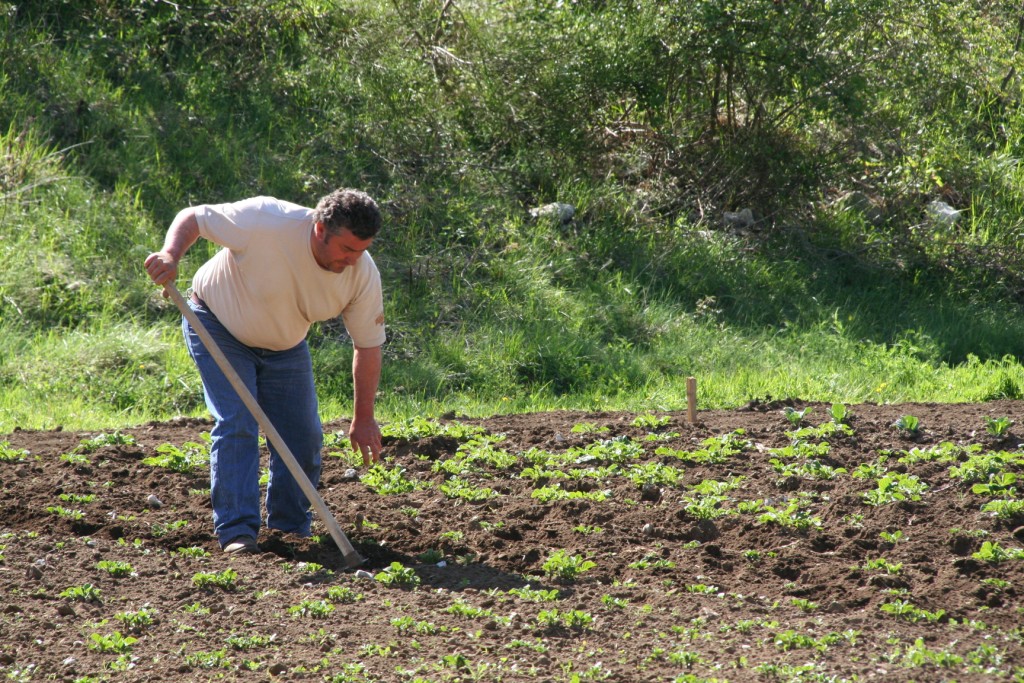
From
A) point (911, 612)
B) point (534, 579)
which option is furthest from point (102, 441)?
point (911, 612)

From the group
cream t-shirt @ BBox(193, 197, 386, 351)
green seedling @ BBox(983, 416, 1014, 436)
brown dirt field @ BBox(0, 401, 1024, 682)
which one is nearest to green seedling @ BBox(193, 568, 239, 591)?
brown dirt field @ BBox(0, 401, 1024, 682)

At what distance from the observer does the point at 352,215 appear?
4590 millimetres

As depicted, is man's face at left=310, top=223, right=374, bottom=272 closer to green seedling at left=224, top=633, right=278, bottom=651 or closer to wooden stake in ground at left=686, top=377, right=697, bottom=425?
green seedling at left=224, top=633, right=278, bottom=651

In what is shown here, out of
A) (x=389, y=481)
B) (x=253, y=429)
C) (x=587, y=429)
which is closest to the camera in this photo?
(x=253, y=429)

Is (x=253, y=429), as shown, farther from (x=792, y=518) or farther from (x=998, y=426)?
(x=998, y=426)

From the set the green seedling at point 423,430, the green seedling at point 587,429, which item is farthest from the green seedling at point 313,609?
the green seedling at point 587,429

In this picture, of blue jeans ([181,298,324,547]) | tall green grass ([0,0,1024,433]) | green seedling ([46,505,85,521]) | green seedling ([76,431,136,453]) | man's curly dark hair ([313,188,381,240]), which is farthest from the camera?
tall green grass ([0,0,1024,433])

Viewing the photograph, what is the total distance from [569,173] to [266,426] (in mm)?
7090

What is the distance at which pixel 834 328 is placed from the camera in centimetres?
1027

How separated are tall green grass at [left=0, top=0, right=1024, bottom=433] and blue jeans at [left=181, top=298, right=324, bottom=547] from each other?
3349 mm

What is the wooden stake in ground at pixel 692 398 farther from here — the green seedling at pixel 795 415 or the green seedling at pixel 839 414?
the green seedling at pixel 839 414

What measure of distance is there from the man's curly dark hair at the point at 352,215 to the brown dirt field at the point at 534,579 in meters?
1.37

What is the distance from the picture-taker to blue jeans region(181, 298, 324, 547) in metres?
4.91

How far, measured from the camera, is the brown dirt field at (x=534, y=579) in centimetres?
388
